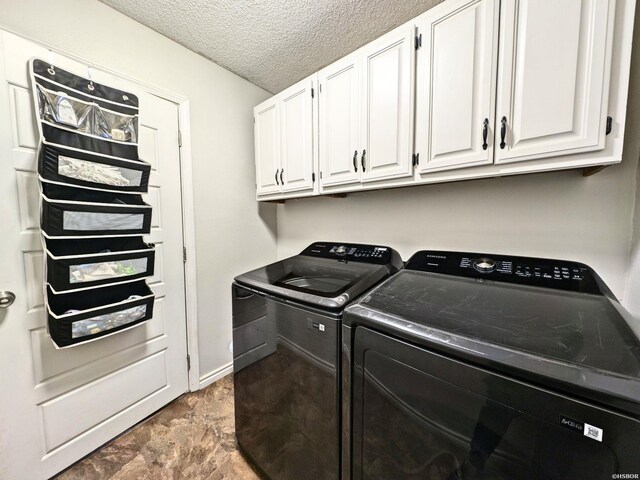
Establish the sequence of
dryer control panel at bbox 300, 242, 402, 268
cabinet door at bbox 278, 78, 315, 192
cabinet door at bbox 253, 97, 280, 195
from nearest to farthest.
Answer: dryer control panel at bbox 300, 242, 402, 268 → cabinet door at bbox 278, 78, 315, 192 → cabinet door at bbox 253, 97, 280, 195

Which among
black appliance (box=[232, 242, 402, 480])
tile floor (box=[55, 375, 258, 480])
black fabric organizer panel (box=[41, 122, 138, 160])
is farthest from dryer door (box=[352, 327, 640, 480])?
black fabric organizer panel (box=[41, 122, 138, 160])

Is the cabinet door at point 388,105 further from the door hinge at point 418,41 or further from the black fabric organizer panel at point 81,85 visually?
the black fabric organizer panel at point 81,85

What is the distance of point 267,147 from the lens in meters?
1.93

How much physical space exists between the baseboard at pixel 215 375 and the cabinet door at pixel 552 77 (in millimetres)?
2303

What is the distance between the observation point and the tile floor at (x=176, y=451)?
1.30 m

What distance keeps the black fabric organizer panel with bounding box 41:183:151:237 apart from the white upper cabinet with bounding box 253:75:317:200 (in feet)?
2.77

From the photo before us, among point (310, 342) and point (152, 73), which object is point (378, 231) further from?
point (152, 73)

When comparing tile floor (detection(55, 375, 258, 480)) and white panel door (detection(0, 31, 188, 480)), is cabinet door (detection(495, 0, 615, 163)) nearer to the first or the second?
white panel door (detection(0, 31, 188, 480))

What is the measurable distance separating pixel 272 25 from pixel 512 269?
1823 millimetres

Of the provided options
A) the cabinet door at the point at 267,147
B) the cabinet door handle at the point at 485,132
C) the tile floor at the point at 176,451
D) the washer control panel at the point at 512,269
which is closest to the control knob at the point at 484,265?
the washer control panel at the point at 512,269

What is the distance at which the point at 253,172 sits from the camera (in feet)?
7.11

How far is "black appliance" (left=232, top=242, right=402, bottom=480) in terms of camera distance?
0.97 meters

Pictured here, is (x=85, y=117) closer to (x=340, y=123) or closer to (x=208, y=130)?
(x=208, y=130)

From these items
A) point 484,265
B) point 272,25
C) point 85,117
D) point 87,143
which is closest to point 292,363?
point 484,265
